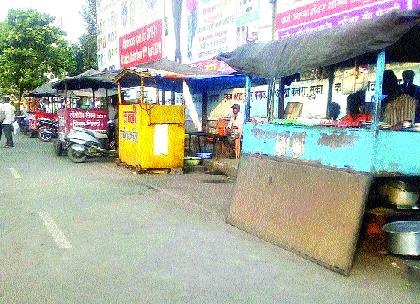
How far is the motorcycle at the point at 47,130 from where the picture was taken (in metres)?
22.8

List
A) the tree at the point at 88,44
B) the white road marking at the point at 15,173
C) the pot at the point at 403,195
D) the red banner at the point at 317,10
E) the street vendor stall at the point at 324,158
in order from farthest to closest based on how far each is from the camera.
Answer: the tree at the point at 88,44
the white road marking at the point at 15,173
the red banner at the point at 317,10
the pot at the point at 403,195
the street vendor stall at the point at 324,158

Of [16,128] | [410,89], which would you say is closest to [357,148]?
[410,89]

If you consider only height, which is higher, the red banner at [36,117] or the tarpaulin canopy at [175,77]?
the tarpaulin canopy at [175,77]

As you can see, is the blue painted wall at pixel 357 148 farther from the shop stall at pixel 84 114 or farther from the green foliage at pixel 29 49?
the green foliage at pixel 29 49

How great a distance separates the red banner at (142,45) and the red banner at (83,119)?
5206mm

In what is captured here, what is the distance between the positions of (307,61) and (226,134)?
337 inches

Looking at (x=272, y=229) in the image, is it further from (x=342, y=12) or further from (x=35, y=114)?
(x=35, y=114)

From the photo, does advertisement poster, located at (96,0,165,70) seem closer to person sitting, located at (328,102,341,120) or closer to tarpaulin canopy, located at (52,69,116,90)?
tarpaulin canopy, located at (52,69,116,90)

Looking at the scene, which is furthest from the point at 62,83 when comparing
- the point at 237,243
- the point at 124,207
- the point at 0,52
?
the point at 0,52

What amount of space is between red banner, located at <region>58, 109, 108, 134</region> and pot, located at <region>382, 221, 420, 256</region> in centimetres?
1250

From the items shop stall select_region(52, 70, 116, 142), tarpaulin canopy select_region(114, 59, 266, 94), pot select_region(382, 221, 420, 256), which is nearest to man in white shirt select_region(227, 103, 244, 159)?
tarpaulin canopy select_region(114, 59, 266, 94)

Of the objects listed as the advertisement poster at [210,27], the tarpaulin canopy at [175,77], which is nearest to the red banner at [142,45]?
the advertisement poster at [210,27]

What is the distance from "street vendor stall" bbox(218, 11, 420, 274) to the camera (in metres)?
5.01

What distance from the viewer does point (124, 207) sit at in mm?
8055
